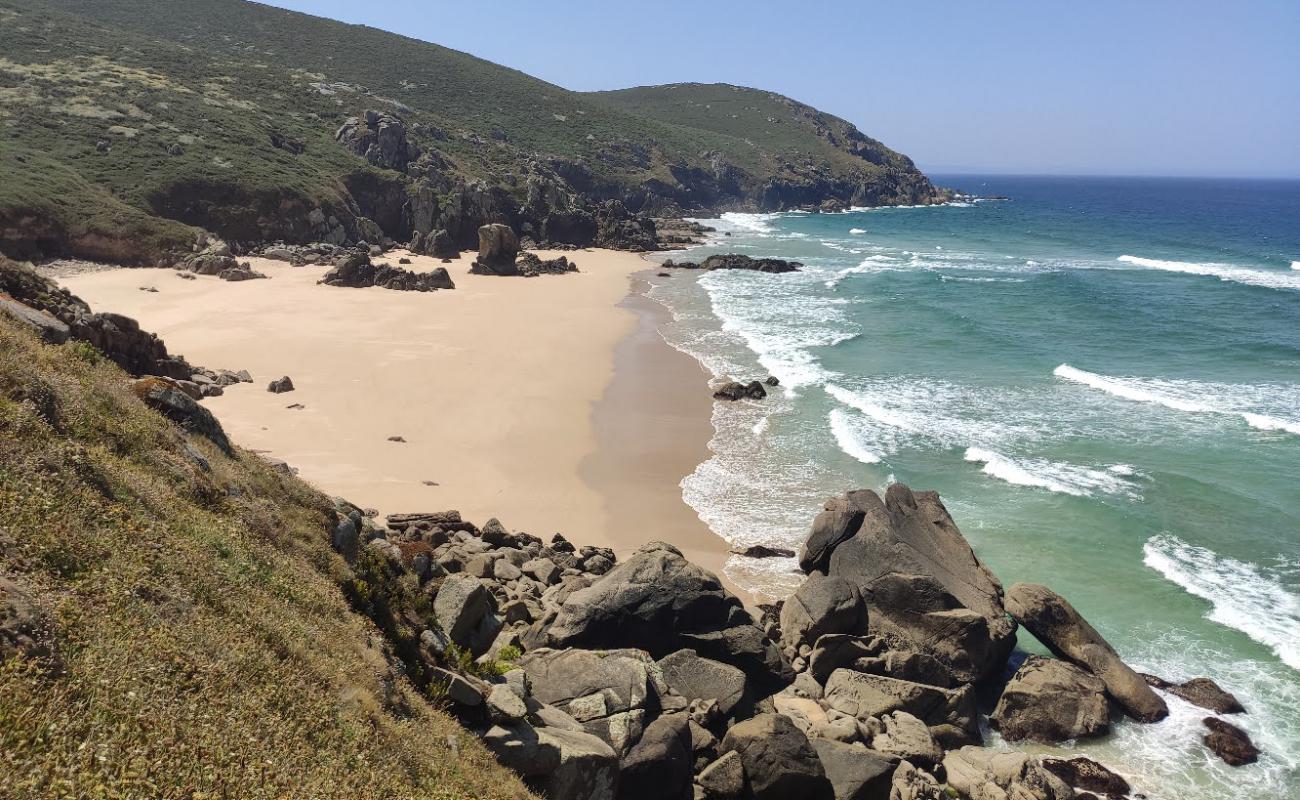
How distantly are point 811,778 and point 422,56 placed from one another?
519 ft

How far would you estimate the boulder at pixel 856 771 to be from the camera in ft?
42.4

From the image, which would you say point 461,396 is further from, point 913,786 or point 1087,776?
point 1087,776

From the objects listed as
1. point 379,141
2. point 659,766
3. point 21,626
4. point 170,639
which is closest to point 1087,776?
point 659,766

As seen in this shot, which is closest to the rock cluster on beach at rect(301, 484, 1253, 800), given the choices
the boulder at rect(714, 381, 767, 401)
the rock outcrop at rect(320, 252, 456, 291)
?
the boulder at rect(714, 381, 767, 401)

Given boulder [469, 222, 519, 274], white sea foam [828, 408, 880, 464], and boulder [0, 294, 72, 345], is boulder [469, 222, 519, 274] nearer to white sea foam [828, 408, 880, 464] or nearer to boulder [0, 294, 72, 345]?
white sea foam [828, 408, 880, 464]

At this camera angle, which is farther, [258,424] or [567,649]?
[258,424]

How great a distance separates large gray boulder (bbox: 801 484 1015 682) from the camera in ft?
56.4

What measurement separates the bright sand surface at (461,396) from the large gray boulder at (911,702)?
585cm

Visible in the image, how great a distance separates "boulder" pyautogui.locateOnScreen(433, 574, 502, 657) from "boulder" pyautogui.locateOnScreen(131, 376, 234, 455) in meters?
4.48

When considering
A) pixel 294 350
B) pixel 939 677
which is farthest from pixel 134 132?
pixel 939 677

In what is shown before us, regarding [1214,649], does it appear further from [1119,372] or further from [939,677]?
[1119,372]

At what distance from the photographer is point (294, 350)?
37500 mm

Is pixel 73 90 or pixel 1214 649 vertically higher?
pixel 73 90

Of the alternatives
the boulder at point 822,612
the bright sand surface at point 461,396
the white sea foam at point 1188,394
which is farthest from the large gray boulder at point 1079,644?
the white sea foam at point 1188,394
